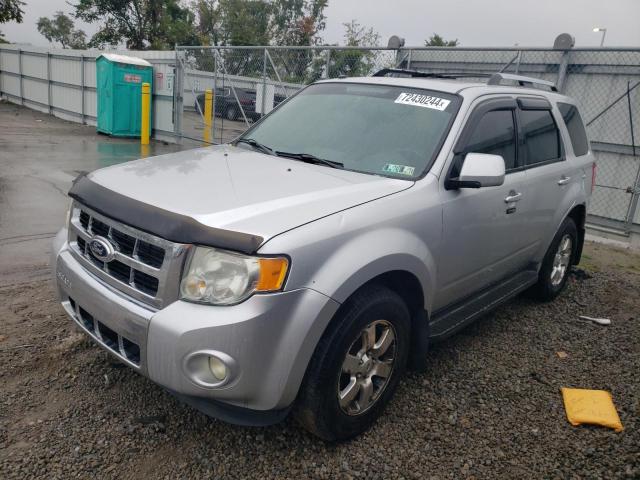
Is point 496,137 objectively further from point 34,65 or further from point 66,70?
point 34,65

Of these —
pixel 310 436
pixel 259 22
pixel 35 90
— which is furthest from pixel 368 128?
pixel 259 22

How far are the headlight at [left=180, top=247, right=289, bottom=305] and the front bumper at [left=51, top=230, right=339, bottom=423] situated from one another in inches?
1.6

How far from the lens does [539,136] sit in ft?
13.9

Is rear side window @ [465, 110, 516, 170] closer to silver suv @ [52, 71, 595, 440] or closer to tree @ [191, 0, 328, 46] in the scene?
silver suv @ [52, 71, 595, 440]

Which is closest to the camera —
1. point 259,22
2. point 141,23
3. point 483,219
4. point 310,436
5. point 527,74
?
point 310,436

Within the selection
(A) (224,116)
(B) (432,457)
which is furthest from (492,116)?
(A) (224,116)

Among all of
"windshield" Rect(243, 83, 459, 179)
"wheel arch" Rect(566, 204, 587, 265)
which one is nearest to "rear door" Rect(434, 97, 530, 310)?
"windshield" Rect(243, 83, 459, 179)

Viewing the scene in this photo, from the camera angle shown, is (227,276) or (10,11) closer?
(227,276)

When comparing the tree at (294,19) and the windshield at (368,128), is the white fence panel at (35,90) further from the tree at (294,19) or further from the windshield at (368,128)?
the tree at (294,19)

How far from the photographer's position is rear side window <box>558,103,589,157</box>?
4.73 metres

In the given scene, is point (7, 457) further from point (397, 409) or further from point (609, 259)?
point (609, 259)

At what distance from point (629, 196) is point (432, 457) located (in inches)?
278

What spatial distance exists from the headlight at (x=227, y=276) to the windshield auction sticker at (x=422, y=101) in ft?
5.78

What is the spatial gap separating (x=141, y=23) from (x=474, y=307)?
44.9 metres
